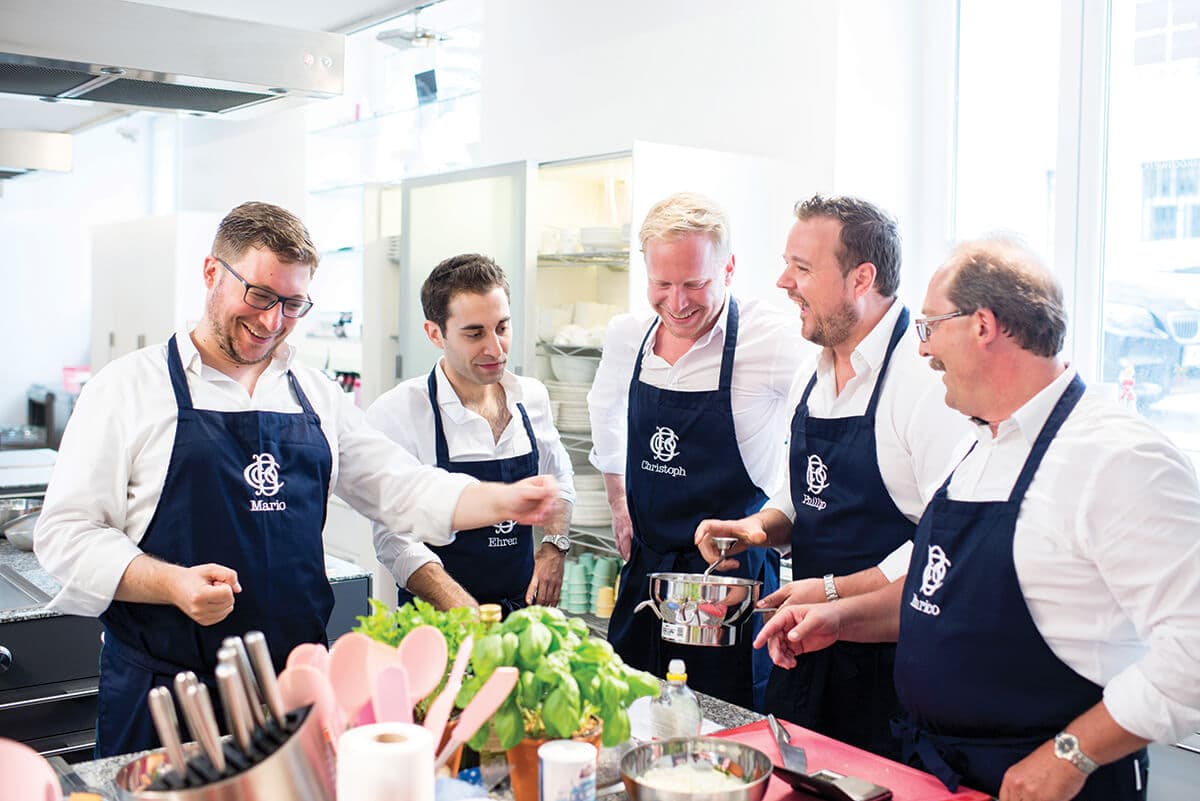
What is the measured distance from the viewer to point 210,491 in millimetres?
1990

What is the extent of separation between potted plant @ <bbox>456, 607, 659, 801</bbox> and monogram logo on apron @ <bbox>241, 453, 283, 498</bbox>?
2.49ft

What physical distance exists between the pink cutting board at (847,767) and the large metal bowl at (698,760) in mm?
119

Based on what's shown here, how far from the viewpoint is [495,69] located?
516cm

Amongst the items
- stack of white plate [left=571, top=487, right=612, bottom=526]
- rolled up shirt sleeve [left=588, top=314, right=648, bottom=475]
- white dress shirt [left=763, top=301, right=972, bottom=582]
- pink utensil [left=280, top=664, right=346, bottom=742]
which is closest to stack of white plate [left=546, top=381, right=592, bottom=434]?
stack of white plate [left=571, top=487, right=612, bottom=526]

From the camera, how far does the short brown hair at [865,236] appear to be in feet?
7.86

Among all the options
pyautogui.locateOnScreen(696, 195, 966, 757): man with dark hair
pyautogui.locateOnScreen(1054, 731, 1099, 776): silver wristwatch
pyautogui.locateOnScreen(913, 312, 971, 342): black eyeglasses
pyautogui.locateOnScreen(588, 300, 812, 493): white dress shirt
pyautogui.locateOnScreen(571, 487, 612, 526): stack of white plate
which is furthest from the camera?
pyautogui.locateOnScreen(571, 487, 612, 526): stack of white plate

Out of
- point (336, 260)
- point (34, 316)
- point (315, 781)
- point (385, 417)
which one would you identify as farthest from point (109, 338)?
point (315, 781)

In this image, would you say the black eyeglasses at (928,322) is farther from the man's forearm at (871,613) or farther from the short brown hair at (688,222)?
the short brown hair at (688,222)

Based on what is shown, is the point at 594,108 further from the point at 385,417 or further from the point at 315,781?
the point at 315,781

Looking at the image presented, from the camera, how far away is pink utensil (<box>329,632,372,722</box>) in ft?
4.23

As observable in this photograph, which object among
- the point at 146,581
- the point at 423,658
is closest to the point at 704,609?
the point at 423,658

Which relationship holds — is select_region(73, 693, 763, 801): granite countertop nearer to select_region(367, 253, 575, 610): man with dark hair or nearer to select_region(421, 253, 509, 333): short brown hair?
select_region(367, 253, 575, 610): man with dark hair

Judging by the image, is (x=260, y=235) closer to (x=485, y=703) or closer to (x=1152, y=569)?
(x=485, y=703)

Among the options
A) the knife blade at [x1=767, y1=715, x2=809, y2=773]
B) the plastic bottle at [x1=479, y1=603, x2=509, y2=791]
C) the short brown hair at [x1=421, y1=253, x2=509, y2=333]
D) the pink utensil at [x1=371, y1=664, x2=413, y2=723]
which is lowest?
the knife blade at [x1=767, y1=715, x2=809, y2=773]
